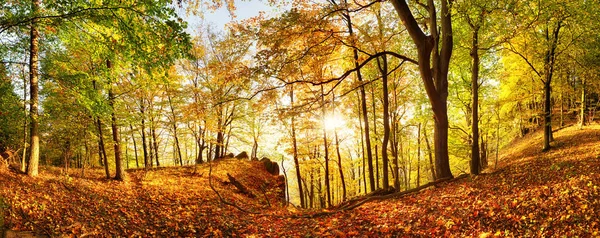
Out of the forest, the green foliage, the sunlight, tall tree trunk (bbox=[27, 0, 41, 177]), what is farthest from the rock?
tall tree trunk (bbox=[27, 0, 41, 177])

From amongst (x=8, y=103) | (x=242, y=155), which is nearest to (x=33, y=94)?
(x=8, y=103)

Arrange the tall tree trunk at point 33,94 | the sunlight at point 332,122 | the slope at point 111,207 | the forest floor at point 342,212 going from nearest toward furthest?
the forest floor at point 342,212
the slope at point 111,207
the tall tree trunk at point 33,94
the sunlight at point 332,122

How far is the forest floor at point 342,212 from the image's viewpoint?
197 inches

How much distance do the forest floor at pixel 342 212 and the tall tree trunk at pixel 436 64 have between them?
4.12ft

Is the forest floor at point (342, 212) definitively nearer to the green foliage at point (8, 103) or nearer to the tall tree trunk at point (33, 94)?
the tall tree trunk at point (33, 94)

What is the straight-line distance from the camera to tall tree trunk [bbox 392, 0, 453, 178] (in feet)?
29.6

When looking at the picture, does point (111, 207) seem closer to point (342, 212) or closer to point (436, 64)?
point (342, 212)

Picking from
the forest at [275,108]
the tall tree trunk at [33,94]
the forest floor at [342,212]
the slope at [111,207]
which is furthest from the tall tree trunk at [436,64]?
the tall tree trunk at [33,94]

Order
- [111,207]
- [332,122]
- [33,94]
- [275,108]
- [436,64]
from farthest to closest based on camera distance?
[332,122] → [275,108] → [33,94] → [436,64] → [111,207]

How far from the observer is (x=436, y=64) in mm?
9422

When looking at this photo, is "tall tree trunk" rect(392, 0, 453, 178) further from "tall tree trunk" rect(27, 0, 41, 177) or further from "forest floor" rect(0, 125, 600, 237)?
"tall tree trunk" rect(27, 0, 41, 177)

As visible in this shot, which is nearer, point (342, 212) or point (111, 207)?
point (111, 207)

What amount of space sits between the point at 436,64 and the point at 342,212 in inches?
232

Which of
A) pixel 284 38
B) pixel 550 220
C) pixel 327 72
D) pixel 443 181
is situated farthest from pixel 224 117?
pixel 550 220
